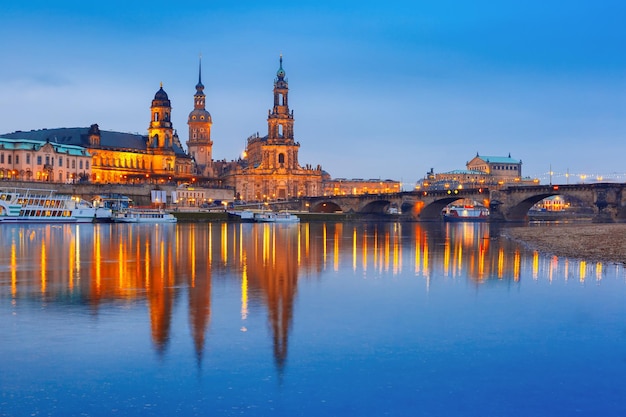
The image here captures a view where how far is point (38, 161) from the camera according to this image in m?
145

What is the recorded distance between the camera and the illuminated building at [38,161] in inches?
5591

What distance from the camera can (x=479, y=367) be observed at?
14469mm

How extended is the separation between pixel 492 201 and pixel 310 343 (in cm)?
10490

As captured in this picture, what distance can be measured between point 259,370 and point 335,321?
5.44 m

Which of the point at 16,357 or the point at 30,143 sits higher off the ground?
the point at 30,143

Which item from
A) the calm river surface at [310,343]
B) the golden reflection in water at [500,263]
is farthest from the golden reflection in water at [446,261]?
the golden reflection in water at [500,263]

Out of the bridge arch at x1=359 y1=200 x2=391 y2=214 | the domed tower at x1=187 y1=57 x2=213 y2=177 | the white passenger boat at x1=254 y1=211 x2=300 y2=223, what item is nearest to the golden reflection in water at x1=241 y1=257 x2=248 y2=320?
the white passenger boat at x1=254 y1=211 x2=300 y2=223

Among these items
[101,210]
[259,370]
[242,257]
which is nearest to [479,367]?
[259,370]

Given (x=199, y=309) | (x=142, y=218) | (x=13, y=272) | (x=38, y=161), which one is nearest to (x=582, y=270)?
(x=199, y=309)

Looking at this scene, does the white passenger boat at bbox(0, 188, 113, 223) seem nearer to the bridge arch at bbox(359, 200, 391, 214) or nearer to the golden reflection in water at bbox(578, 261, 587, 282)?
the bridge arch at bbox(359, 200, 391, 214)

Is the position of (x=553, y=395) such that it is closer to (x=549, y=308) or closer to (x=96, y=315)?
(x=549, y=308)

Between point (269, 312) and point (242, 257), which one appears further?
point (242, 257)

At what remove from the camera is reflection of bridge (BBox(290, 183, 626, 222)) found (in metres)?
102

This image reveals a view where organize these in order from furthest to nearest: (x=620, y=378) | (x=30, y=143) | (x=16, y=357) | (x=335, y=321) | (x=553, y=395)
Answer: (x=30, y=143) < (x=335, y=321) < (x=16, y=357) < (x=620, y=378) < (x=553, y=395)
